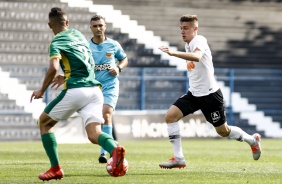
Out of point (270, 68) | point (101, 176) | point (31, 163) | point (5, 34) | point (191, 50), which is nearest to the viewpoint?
point (101, 176)

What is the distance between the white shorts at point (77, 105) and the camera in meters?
8.66

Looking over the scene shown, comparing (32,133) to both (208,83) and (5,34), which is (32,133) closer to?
(5,34)

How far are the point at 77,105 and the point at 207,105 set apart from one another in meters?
2.82

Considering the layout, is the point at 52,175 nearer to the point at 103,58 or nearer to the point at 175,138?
the point at 175,138

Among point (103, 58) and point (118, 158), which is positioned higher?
point (103, 58)

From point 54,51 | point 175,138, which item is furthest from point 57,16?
point 175,138

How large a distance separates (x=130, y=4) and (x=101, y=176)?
57.6 feet

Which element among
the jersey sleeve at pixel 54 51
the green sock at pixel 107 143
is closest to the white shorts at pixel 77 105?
the green sock at pixel 107 143

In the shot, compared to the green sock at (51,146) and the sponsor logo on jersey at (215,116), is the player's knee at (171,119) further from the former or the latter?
the green sock at (51,146)

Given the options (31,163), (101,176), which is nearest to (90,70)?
(101,176)

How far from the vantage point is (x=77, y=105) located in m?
8.70

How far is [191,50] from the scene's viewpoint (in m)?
10.6

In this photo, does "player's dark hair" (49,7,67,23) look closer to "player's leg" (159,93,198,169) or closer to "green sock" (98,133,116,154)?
"green sock" (98,133,116,154)

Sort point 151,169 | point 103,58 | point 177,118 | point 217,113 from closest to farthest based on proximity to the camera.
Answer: point 151,169
point 177,118
point 217,113
point 103,58
